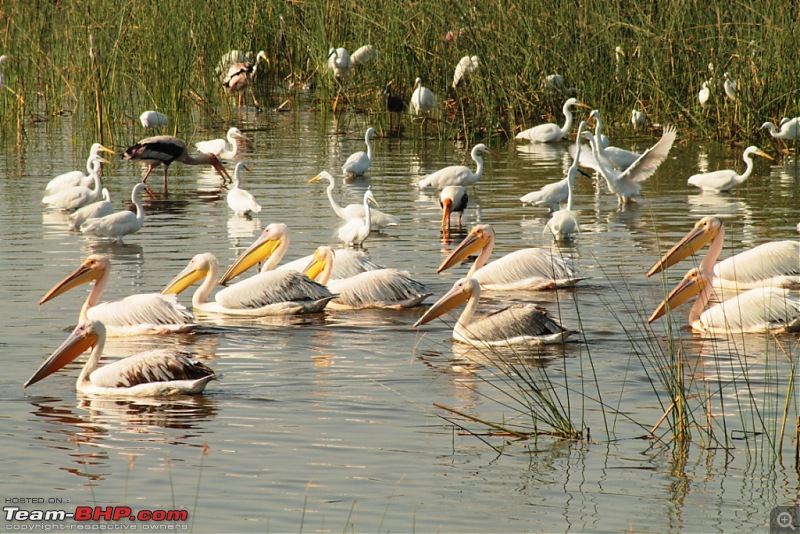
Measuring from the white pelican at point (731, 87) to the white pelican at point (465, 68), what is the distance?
313 centimetres

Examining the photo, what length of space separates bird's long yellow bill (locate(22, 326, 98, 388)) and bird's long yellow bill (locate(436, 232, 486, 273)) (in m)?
3.38

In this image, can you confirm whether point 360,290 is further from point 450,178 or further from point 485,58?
point 485,58

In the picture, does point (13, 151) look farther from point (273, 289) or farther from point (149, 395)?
point (149, 395)

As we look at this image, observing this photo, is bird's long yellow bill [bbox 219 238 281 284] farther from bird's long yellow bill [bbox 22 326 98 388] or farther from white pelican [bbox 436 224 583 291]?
bird's long yellow bill [bbox 22 326 98 388]

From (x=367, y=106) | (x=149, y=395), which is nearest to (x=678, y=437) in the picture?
(x=149, y=395)

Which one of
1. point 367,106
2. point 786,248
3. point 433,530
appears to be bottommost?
point 433,530

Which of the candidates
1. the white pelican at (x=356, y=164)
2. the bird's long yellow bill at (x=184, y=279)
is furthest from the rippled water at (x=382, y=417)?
the white pelican at (x=356, y=164)

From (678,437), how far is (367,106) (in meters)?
15.3

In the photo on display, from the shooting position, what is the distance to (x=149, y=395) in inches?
252

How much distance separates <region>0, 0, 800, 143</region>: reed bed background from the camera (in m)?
Result: 15.3

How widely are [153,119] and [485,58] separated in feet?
13.9

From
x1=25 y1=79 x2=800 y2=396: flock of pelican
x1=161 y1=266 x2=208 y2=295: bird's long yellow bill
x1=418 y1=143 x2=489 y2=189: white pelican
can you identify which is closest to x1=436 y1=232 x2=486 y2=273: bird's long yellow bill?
x1=25 y1=79 x2=800 y2=396: flock of pelican

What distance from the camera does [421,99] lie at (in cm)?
1766
